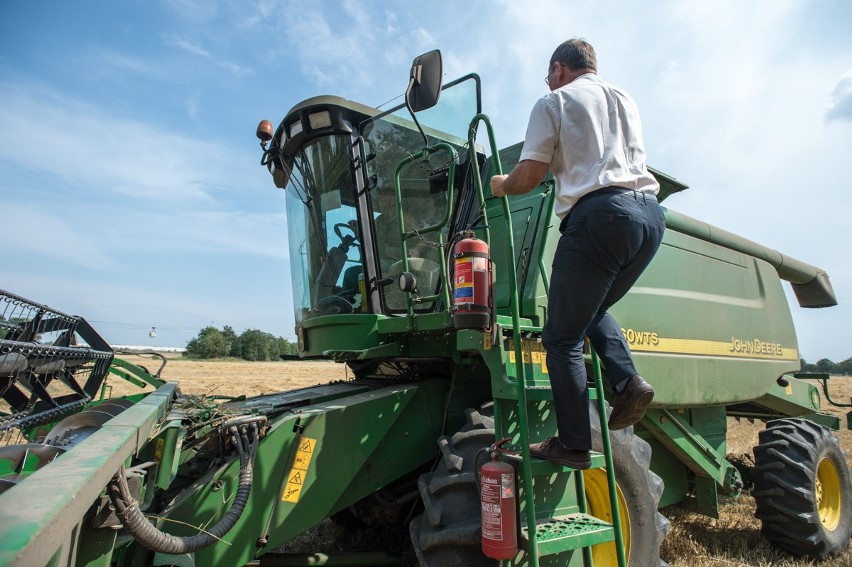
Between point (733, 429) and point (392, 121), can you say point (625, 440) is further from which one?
point (733, 429)

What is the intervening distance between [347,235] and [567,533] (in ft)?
7.42

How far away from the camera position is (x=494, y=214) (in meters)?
3.63

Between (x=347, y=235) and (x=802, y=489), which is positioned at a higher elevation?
(x=347, y=235)

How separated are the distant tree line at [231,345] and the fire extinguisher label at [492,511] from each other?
5442 centimetres

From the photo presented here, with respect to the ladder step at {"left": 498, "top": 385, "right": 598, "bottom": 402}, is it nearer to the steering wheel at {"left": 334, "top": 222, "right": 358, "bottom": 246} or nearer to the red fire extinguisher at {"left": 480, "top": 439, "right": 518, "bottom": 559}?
the red fire extinguisher at {"left": 480, "top": 439, "right": 518, "bottom": 559}

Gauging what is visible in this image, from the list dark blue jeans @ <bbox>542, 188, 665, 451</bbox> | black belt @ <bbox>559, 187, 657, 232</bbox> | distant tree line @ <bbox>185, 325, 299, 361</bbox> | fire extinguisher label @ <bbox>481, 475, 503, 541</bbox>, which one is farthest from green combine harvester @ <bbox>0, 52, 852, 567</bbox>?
distant tree line @ <bbox>185, 325, 299, 361</bbox>

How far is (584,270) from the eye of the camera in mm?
2061

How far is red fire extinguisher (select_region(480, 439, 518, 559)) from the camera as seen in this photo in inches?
82.8

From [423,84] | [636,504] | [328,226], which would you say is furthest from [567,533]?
[328,226]

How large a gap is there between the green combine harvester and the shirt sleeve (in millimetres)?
291

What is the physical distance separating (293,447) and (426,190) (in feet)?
6.36

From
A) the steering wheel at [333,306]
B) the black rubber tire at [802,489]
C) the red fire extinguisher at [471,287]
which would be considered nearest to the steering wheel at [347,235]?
the steering wheel at [333,306]

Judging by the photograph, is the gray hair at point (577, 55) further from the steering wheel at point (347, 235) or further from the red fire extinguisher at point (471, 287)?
the steering wheel at point (347, 235)

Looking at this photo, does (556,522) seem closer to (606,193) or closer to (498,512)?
(498,512)
